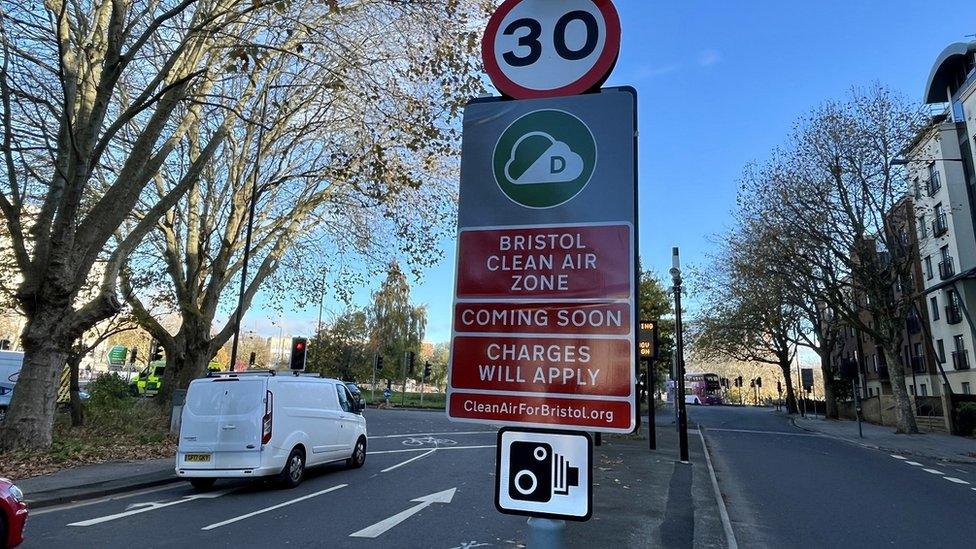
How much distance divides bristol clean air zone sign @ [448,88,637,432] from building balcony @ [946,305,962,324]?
39100 mm

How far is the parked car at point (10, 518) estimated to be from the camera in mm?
5711

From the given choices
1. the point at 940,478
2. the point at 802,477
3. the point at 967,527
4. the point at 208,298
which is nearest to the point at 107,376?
the point at 208,298

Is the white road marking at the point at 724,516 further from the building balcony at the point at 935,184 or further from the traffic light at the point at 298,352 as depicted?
the building balcony at the point at 935,184

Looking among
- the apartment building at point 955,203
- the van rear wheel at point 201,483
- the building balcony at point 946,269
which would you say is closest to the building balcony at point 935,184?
the apartment building at point 955,203

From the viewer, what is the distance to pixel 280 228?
21625 mm

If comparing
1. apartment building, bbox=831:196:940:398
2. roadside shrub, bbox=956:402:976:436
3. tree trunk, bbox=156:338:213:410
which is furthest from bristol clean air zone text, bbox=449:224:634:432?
roadside shrub, bbox=956:402:976:436

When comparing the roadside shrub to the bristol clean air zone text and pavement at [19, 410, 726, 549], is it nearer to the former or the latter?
pavement at [19, 410, 726, 549]

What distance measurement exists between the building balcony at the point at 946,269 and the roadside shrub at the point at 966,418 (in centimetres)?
1122

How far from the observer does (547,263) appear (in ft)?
6.15

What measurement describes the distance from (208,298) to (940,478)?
68.7 ft

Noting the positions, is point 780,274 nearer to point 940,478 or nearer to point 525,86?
point 940,478

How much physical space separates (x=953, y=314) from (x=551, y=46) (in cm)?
4001

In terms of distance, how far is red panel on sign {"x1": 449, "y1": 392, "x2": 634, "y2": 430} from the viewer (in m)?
1.70

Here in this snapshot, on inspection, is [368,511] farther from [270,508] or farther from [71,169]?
[71,169]
